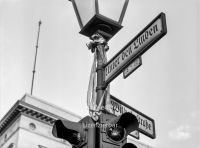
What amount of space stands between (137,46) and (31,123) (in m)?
30.4

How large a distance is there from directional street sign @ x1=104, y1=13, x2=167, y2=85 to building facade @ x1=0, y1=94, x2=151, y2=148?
95.8ft

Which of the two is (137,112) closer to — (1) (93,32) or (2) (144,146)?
(1) (93,32)

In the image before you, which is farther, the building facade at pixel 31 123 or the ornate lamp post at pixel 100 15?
the building facade at pixel 31 123

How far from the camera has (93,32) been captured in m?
5.50

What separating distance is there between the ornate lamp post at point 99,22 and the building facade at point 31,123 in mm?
28732

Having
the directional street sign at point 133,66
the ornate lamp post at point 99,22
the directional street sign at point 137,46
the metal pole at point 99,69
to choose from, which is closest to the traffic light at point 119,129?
the metal pole at point 99,69

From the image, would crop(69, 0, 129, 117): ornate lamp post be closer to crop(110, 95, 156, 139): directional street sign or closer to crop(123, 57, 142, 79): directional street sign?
crop(123, 57, 142, 79): directional street sign

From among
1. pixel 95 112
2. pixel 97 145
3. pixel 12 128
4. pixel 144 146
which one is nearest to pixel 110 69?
pixel 95 112

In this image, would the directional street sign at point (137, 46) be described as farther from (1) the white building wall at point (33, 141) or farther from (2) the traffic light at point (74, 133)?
(1) the white building wall at point (33, 141)

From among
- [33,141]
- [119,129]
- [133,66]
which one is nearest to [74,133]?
[119,129]

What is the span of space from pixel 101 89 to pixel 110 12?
40.2 inches

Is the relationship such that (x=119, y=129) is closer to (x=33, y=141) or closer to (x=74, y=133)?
(x=74, y=133)

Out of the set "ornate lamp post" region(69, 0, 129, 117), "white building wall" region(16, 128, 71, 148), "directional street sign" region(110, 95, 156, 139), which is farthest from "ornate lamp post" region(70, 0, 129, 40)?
"white building wall" region(16, 128, 71, 148)

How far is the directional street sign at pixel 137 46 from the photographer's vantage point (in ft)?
14.9
